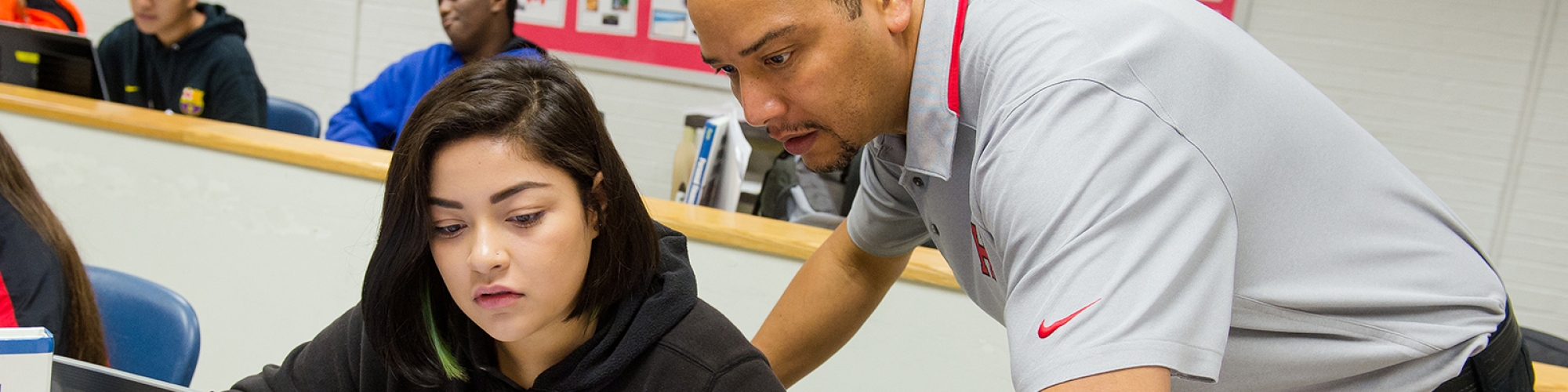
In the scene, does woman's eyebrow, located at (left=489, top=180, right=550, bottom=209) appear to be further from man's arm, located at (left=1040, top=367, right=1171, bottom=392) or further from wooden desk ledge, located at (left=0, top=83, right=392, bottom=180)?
wooden desk ledge, located at (left=0, top=83, right=392, bottom=180)

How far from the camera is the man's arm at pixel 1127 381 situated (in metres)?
0.61

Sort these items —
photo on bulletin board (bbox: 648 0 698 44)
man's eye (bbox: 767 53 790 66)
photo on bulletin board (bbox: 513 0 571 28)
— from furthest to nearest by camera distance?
photo on bulletin board (bbox: 513 0 571 28), photo on bulletin board (bbox: 648 0 698 44), man's eye (bbox: 767 53 790 66)

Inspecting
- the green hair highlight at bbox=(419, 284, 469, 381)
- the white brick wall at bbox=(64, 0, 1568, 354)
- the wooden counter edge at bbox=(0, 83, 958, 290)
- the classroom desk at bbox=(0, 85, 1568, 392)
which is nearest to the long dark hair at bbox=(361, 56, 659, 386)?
the green hair highlight at bbox=(419, 284, 469, 381)

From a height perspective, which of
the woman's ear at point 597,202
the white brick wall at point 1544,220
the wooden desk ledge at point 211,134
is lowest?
the white brick wall at point 1544,220

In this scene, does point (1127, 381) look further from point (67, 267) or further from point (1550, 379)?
point (67, 267)

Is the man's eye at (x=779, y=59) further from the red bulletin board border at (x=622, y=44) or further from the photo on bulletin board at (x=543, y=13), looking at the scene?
the photo on bulletin board at (x=543, y=13)

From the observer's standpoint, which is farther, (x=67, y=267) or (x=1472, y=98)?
(x=1472, y=98)

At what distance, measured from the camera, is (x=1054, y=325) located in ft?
2.08

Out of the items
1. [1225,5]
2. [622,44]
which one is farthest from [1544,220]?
[622,44]

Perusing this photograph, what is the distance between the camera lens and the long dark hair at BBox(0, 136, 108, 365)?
1.24 m

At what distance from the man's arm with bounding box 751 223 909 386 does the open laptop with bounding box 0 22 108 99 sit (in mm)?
2399

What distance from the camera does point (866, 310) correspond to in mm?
1266

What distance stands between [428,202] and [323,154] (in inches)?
48.4

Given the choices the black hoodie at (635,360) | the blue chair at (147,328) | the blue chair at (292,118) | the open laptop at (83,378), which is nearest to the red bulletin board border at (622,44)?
the blue chair at (292,118)
